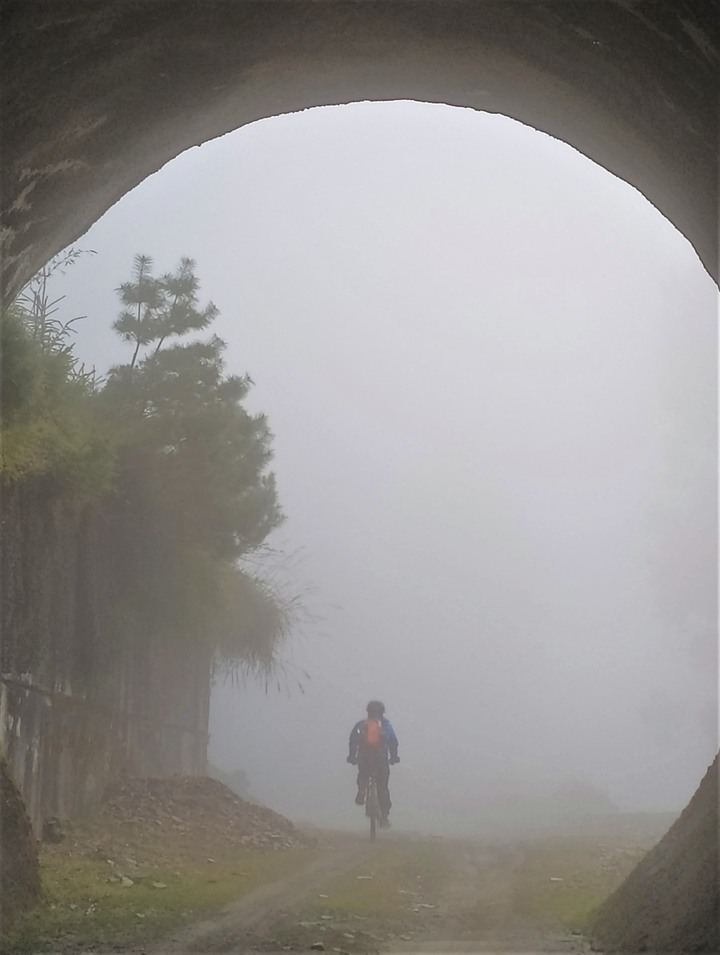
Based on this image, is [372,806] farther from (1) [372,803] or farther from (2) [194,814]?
(2) [194,814]

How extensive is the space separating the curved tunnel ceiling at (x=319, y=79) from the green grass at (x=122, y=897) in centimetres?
361

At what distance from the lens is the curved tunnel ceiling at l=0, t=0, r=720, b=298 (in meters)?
4.77

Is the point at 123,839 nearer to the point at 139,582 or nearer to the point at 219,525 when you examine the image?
the point at 139,582

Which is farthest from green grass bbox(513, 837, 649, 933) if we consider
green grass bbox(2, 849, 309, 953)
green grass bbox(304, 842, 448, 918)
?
green grass bbox(2, 849, 309, 953)

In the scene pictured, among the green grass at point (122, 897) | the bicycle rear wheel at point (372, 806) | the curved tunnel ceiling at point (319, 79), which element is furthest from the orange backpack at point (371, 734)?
the curved tunnel ceiling at point (319, 79)

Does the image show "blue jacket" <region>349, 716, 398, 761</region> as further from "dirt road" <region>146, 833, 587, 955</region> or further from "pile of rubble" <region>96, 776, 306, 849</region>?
"dirt road" <region>146, 833, 587, 955</region>

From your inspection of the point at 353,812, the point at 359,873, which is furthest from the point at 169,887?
the point at 353,812

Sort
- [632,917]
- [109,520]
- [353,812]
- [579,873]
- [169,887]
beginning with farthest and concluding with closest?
[353,812] → [109,520] → [579,873] → [169,887] → [632,917]

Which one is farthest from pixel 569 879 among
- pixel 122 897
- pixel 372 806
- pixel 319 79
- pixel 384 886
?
pixel 319 79

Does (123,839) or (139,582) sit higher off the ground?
(139,582)

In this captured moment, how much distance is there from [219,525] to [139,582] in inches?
80.8

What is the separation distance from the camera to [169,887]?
7602 millimetres

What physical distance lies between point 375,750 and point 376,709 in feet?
1.58

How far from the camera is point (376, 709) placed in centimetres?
1212
